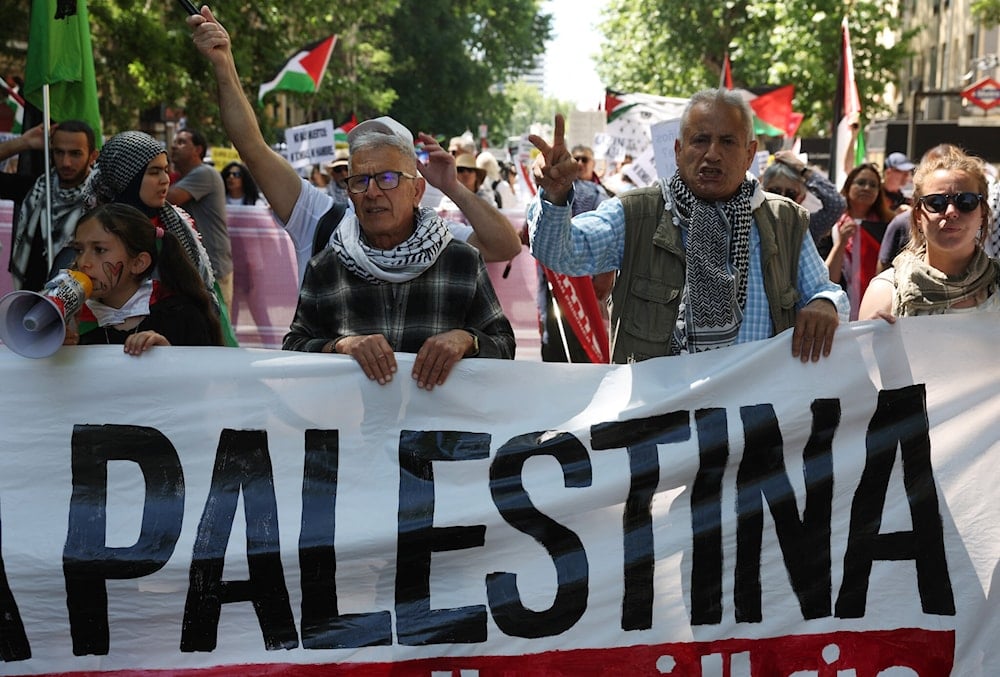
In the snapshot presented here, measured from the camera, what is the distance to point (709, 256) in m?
3.89

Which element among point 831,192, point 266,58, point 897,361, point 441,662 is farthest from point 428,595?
point 266,58

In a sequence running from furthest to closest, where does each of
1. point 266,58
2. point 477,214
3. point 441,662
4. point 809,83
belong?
1. point 809,83
2. point 266,58
3. point 477,214
4. point 441,662

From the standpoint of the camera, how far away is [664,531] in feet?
12.2

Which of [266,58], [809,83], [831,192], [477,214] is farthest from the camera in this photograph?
[809,83]

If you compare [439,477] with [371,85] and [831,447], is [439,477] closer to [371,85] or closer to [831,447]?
[831,447]

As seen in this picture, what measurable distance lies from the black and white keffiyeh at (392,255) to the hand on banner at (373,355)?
0.63 feet

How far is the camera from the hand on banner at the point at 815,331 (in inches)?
150

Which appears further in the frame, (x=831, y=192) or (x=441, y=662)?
(x=831, y=192)

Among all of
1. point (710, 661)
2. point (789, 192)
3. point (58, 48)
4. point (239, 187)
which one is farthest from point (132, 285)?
point (239, 187)

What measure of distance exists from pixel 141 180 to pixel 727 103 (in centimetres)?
253

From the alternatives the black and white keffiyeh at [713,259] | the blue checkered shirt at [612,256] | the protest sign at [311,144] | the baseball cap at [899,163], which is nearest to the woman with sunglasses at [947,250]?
the blue checkered shirt at [612,256]

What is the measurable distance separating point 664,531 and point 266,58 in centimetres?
2251

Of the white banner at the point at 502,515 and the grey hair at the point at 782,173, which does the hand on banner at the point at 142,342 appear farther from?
the grey hair at the point at 782,173

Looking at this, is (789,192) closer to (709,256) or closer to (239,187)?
(709,256)
